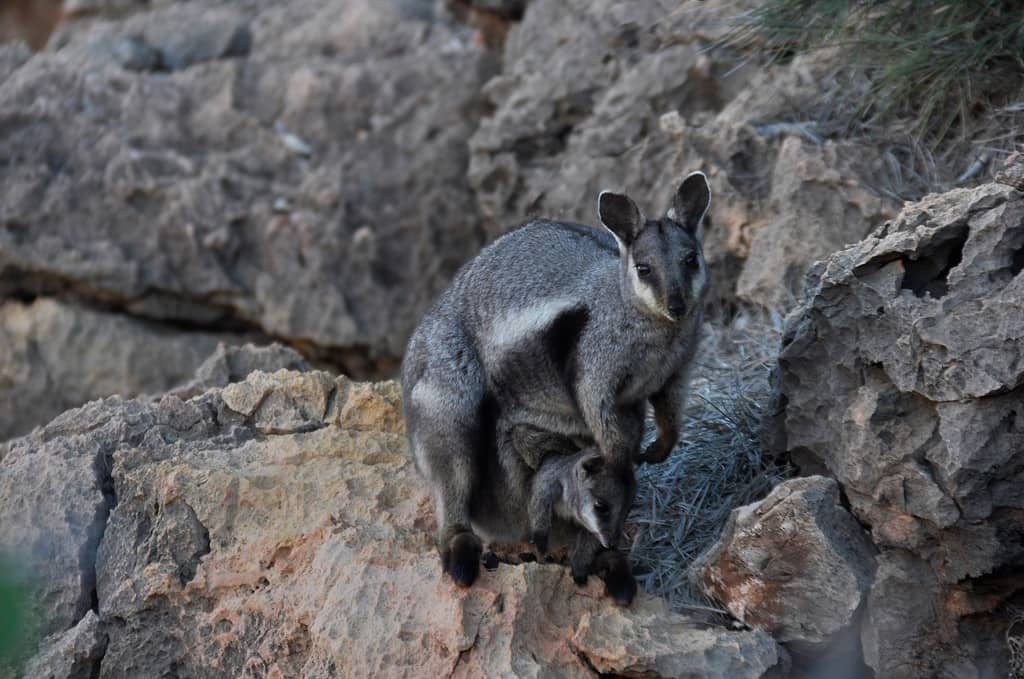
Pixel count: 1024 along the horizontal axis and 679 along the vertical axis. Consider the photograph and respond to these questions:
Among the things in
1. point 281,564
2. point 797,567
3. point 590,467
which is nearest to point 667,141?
point 590,467

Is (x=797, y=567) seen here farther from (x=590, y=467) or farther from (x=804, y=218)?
(x=804, y=218)

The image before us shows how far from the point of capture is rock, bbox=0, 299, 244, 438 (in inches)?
381

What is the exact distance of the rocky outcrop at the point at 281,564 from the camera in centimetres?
468

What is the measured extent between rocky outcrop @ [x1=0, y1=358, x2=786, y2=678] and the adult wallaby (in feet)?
0.87

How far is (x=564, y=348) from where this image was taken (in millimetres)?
5418

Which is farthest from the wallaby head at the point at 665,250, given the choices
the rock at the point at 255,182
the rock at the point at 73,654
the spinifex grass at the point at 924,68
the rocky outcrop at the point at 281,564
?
the rock at the point at 255,182

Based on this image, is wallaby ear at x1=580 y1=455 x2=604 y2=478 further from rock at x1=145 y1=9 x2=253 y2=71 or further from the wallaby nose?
rock at x1=145 y1=9 x2=253 y2=71

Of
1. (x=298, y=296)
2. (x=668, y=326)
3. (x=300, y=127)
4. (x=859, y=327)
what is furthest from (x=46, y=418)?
(x=859, y=327)

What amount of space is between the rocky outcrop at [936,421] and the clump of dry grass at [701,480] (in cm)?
68

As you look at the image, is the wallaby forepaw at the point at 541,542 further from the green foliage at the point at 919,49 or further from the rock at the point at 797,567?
the green foliage at the point at 919,49

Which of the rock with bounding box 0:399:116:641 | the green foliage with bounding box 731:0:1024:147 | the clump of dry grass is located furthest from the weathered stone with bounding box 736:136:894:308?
the rock with bounding box 0:399:116:641

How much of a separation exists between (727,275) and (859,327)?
123 inches

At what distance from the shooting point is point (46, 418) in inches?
378

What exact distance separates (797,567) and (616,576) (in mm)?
734
